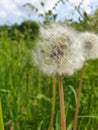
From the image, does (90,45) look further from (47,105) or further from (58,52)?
(47,105)

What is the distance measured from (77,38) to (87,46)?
0.36 metres

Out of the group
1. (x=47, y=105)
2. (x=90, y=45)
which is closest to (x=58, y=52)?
(x=90, y=45)

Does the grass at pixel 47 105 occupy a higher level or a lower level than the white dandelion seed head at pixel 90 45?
lower

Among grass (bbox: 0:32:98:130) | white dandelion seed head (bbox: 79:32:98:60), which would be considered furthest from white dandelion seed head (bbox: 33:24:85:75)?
grass (bbox: 0:32:98:130)

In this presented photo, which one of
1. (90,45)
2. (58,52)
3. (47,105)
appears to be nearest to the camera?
(58,52)

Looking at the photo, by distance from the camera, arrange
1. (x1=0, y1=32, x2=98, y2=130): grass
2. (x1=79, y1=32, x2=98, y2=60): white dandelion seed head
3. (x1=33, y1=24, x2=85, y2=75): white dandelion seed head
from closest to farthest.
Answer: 1. (x1=33, y1=24, x2=85, y2=75): white dandelion seed head
2. (x1=79, y1=32, x2=98, y2=60): white dandelion seed head
3. (x1=0, y1=32, x2=98, y2=130): grass

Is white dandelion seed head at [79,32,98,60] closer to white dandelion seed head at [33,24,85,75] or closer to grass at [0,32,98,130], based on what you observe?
white dandelion seed head at [33,24,85,75]

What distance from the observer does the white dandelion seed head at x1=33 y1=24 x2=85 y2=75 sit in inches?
55.4

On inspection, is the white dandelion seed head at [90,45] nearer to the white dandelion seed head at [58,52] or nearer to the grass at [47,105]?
the white dandelion seed head at [58,52]

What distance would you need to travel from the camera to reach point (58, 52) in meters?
1.42

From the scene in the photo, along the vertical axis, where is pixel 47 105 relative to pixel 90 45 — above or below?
below

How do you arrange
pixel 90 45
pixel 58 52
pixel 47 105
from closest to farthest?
pixel 58 52 → pixel 90 45 → pixel 47 105

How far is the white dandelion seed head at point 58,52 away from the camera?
1.41 meters

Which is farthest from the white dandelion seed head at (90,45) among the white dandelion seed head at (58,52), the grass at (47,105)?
the grass at (47,105)
